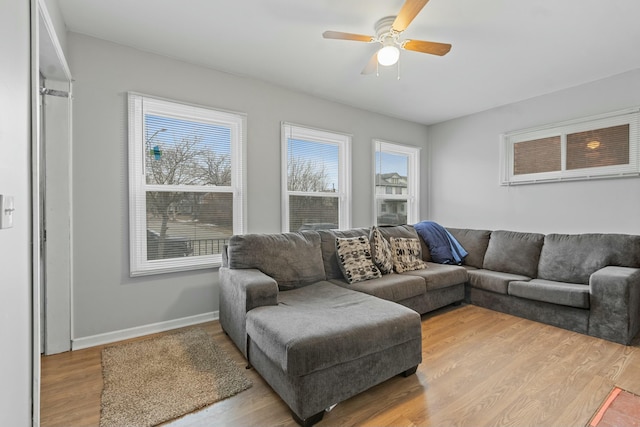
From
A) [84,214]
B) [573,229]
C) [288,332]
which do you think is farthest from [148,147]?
[573,229]

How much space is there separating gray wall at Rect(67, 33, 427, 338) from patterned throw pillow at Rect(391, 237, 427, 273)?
5.40 ft

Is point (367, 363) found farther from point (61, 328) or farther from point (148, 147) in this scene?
point (148, 147)

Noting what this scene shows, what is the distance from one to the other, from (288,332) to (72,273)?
2.03 m

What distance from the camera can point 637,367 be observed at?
2.18 metres

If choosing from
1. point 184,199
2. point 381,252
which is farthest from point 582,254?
point 184,199

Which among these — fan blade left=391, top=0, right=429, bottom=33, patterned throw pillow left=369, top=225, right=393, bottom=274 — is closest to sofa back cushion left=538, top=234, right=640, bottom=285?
patterned throw pillow left=369, top=225, right=393, bottom=274

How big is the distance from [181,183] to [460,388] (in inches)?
115

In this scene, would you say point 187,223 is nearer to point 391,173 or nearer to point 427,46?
point 427,46

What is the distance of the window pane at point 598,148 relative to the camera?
325 cm

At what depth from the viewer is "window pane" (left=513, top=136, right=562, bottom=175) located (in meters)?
3.75

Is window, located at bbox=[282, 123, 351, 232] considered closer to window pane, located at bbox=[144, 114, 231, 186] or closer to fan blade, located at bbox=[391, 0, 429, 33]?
window pane, located at bbox=[144, 114, 231, 186]

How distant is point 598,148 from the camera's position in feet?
11.2

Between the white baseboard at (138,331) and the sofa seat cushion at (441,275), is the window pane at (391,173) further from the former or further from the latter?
the white baseboard at (138,331)

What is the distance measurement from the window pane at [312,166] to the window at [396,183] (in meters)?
0.82
